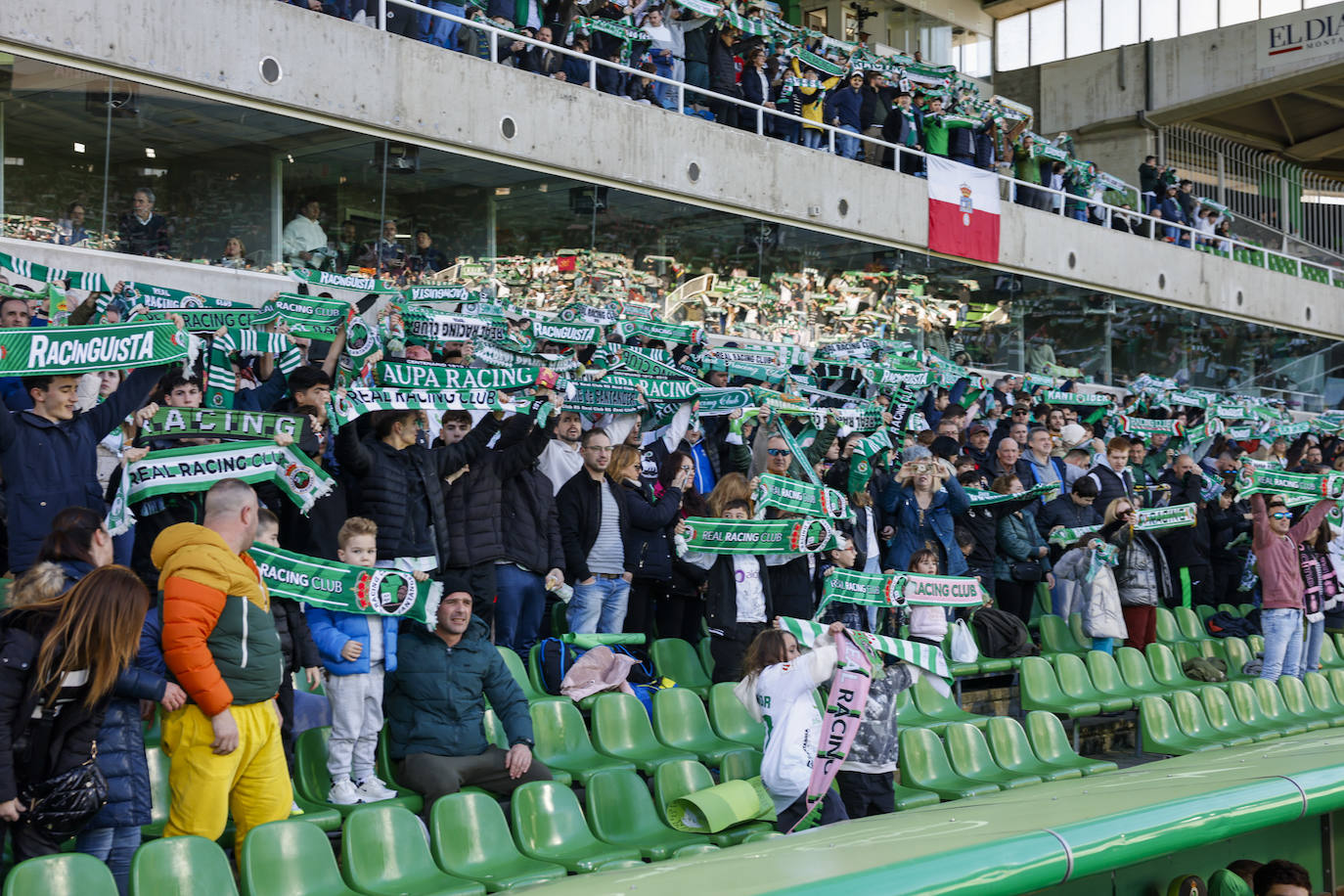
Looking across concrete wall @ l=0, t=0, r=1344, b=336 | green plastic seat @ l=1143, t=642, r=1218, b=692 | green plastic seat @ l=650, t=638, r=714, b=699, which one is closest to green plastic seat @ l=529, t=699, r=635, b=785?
green plastic seat @ l=650, t=638, r=714, b=699

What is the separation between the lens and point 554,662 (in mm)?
7625

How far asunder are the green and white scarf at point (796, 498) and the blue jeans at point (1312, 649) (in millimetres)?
4493

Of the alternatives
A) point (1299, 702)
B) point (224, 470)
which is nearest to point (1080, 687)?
point (1299, 702)

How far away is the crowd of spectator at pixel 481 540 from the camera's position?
16.0ft

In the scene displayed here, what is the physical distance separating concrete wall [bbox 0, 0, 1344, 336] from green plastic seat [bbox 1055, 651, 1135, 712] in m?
7.48

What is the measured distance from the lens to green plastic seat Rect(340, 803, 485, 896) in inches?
191

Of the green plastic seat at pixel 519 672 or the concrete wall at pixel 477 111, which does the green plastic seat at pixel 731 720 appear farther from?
the concrete wall at pixel 477 111

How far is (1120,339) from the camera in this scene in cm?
2395

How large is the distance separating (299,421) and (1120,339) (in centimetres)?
1961

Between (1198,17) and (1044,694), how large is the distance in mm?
24668

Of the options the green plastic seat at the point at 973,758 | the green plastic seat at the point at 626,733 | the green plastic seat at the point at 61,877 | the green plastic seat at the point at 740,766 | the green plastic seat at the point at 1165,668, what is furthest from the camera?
the green plastic seat at the point at 1165,668

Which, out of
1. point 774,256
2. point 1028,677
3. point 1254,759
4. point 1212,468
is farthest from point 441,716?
point 774,256

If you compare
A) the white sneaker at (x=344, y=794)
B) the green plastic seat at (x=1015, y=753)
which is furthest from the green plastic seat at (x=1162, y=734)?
the white sneaker at (x=344, y=794)

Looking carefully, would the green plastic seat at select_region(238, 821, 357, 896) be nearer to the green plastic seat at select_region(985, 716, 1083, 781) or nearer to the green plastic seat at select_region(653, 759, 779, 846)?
Result: the green plastic seat at select_region(653, 759, 779, 846)
